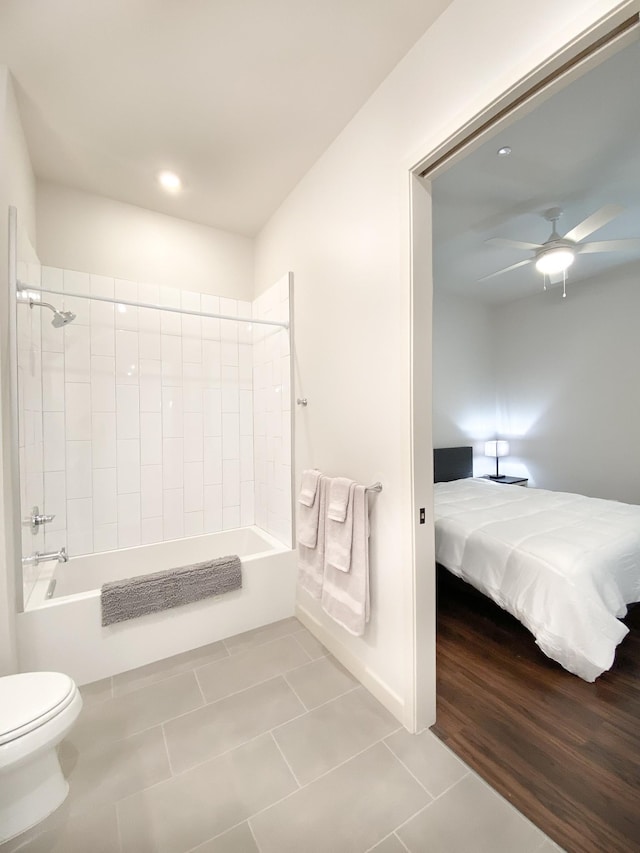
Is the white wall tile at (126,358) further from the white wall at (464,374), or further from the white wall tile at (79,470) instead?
the white wall at (464,374)

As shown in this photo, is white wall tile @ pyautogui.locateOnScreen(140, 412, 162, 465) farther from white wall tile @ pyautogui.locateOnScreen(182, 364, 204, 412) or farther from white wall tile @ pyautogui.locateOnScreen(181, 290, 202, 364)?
white wall tile @ pyautogui.locateOnScreen(181, 290, 202, 364)

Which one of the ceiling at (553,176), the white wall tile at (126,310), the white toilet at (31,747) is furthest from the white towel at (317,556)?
the ceiling at (553,176)

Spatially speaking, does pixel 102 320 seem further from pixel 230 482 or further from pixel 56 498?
pixel 230 482

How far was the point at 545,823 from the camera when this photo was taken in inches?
46.2

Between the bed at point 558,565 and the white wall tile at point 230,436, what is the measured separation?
1682 mm

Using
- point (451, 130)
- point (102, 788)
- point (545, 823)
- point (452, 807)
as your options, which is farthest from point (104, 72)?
point (545, 823)

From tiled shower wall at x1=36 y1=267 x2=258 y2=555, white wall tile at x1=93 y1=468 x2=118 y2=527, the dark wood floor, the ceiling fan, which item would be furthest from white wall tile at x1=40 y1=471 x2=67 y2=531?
the ceiling fan

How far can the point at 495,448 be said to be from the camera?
16.0 feet

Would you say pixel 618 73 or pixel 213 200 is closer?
pixel 618 73

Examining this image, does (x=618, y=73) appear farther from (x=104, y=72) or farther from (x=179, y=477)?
(x=179, y=477)

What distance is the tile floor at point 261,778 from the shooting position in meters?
1.13

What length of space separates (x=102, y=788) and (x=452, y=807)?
1235 mm

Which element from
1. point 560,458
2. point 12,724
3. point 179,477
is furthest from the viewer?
point 560,458

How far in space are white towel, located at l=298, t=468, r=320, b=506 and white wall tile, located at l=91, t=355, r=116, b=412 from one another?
1.43 meters
